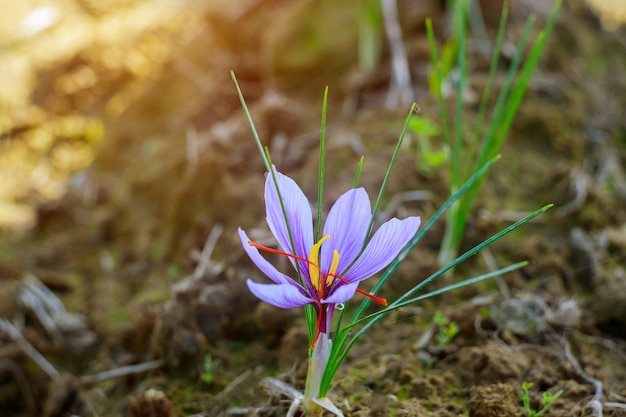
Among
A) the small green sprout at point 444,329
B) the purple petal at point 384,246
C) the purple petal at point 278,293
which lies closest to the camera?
the purple petal at point 278,293

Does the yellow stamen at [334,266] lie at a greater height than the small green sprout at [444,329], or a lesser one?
greater

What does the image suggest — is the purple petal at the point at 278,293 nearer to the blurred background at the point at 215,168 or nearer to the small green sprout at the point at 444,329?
the blurred background at the point at 215,168

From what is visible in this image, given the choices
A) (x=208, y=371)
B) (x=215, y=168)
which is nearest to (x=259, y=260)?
(x=208, y=371)

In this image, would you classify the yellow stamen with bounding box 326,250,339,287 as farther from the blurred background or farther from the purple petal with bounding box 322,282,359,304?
the blurred background

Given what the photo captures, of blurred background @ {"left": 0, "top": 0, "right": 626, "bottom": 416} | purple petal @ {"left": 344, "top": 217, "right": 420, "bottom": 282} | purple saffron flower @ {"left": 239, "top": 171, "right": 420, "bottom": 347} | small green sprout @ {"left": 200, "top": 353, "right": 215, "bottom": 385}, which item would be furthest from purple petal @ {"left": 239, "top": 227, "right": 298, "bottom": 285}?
small green sprout @ {"left": 200, "top": 353, "right": 215, "bottom": 385}

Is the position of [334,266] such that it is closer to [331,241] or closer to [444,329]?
[331,241]

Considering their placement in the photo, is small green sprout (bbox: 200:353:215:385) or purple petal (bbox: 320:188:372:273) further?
small green sprout (bbox: 200:353:215:385)

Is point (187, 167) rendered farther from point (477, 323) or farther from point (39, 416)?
point (477, 323)

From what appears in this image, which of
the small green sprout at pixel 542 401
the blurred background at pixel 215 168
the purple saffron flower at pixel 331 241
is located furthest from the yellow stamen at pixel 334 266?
the small green sprout at pixel 542 401

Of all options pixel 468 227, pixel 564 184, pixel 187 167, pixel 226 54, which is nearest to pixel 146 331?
pixel 187 167
